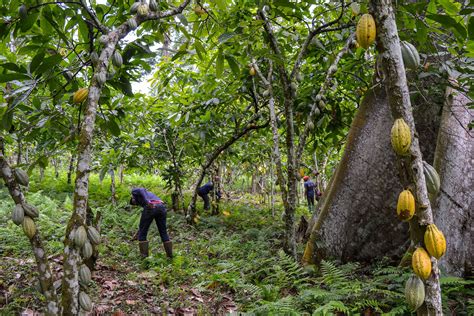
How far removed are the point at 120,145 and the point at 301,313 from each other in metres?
4.52

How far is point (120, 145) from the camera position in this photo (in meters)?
5.99

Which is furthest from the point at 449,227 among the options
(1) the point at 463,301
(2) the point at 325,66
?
(2) the point at 325,66

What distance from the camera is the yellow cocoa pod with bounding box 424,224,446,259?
37.1 inches

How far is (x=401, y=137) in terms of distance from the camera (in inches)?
38.0

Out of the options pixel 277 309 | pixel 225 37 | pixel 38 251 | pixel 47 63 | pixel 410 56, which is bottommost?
pixel 277 309

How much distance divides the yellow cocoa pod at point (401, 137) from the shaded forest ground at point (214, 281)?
1.47 metres

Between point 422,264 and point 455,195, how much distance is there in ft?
7.06

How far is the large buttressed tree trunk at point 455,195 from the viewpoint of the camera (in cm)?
262

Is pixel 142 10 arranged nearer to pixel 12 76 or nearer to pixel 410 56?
pixel 12 76

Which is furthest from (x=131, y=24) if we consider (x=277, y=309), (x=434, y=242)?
(x=277, y=309)

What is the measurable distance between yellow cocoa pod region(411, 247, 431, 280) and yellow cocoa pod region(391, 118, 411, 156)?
284 millimetres

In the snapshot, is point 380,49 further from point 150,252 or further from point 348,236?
point 150,252

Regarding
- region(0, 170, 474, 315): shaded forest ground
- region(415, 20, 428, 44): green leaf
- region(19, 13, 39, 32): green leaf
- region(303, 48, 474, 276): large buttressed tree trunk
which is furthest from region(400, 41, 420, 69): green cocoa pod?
region(303, 48, 474, 276): large buttressed tree trunk

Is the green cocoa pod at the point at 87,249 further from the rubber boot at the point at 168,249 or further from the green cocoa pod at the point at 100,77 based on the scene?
the rubber boot at the point at 168,249
